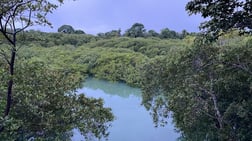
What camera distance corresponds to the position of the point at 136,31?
38.7 m

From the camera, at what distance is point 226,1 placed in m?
4.10

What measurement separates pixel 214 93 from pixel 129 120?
20.0 ft

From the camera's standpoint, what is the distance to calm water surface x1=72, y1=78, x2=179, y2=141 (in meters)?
11.0

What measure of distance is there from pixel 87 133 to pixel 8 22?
271cm

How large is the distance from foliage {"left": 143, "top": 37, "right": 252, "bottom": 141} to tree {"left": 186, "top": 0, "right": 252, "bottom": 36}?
7.21 ft

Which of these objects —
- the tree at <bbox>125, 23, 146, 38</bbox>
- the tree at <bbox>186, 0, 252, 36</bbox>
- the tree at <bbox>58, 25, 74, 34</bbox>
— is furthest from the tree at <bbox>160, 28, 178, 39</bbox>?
the tree at <bbox>186, 0, 252, 36</bbox>

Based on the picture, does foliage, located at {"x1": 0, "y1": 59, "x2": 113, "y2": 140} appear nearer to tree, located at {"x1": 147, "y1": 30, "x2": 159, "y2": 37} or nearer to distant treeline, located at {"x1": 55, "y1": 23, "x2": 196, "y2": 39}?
distant treeline, located at {"x1": 55, "y1": 23, "x2": 196, "y2": 39}

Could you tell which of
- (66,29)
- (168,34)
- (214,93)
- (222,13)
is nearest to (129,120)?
(214,93)

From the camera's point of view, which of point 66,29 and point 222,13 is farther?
point 66,29

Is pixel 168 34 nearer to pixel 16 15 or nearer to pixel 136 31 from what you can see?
pixel 136 31

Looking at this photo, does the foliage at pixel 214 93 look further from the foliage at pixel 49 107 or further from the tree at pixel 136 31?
the tree at pixel 136 31

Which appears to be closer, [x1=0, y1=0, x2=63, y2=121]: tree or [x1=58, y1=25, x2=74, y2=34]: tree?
[x1=0, y1=0, x2=63, y2=121]: tree

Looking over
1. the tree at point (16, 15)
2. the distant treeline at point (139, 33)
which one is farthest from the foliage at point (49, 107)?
Answer: the distant treeline at point (139, 33)

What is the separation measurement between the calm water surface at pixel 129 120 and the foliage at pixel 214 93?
110 inches
